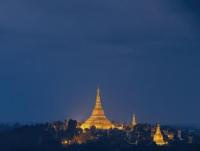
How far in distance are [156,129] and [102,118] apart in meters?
9.56

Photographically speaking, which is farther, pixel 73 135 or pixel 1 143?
pixel 73 135

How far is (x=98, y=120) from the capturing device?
123m

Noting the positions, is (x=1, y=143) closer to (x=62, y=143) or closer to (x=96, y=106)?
(x=62, y=143)

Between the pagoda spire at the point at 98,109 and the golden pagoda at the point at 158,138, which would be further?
the pagoda spire at the point at 98,109

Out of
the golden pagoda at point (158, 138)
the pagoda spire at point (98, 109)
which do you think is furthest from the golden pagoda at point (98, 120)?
the golden pagoda at point (158, 138)

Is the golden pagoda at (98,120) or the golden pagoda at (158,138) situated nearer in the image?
the golden pagoda at (158,138)

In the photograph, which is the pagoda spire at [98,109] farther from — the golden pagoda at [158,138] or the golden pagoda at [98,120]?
the golden pagoda at [158,138]

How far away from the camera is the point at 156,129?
119m

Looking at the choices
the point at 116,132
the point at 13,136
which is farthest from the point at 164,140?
the point at 13,136

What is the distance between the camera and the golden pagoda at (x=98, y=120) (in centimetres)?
12018

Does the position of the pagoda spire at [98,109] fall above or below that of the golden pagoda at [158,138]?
above

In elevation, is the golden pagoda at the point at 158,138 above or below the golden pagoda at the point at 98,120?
below

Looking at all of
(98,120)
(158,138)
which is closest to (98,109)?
(98,120)

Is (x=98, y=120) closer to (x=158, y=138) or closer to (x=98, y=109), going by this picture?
(x=98, y=109)
